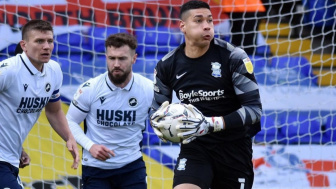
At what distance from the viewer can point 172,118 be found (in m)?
4.89

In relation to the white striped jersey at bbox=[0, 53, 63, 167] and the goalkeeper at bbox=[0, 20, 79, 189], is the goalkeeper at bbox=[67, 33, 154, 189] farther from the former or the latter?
the white striped jersey at bbox=[0, 53, 63, 167]

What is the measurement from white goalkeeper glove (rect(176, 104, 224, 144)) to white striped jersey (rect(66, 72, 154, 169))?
5.19ft

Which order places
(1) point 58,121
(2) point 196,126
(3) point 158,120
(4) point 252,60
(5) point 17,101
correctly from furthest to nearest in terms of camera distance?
(4) point 252,60
(1) point 58,121
(5) point 17,101
(3) point 158,120
(2) point 196,126

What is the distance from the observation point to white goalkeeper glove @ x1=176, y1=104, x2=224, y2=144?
15.8ft

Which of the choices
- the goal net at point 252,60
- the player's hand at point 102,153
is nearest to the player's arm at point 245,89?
the player's hand at point 102,153

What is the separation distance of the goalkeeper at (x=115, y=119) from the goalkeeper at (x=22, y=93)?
46 cm

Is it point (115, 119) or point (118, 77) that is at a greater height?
point (118, 77)

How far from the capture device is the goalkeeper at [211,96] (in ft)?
16.8

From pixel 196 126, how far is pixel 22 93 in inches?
65.4

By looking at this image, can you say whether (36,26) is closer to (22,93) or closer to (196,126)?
(22,93)

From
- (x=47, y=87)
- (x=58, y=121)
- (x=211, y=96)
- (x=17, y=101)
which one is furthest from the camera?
(x=58, y=121)

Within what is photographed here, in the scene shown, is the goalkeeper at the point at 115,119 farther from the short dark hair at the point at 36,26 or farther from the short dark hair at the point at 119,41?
the short dark hair at the point at 36,26

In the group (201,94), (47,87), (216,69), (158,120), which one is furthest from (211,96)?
(47,87)

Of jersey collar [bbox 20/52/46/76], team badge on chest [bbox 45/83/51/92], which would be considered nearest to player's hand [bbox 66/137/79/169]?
team badge on chest [bbox 45/83/51/92]
